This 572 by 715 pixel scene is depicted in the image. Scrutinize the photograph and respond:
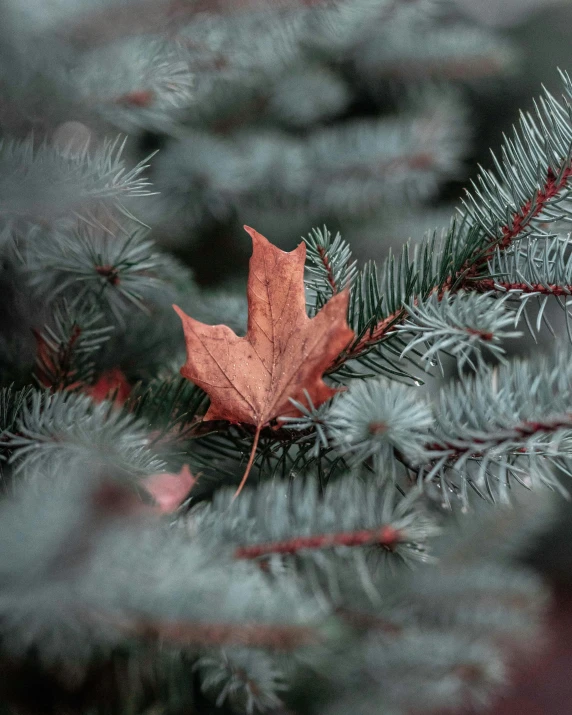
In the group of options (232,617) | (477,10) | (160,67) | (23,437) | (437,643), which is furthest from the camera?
(477,10)

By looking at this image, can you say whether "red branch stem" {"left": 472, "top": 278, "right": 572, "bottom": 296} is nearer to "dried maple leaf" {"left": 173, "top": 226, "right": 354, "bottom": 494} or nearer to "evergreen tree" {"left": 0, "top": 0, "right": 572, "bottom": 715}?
"evergreen tree" {"left": 0, "top": 0, "right": 572, "bottom": 715}

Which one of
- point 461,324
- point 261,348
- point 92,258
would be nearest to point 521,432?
point 461,324

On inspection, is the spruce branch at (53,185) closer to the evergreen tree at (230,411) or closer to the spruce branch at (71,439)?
the evergreen tree at (230,411)

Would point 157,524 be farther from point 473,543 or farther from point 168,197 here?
point 473,543

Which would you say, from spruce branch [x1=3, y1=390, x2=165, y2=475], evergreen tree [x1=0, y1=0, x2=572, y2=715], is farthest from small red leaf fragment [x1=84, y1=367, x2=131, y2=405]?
spruce branch [x1=3, y1=390, x2=165, y2=475]

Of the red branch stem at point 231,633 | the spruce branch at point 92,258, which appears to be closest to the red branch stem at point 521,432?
the red branch stem at point 231,633

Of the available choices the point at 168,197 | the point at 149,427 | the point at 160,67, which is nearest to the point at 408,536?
the point at 149,427

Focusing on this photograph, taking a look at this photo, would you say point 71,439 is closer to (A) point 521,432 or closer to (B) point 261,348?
(B) point 261,348

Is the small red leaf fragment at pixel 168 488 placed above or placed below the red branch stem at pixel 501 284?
below
